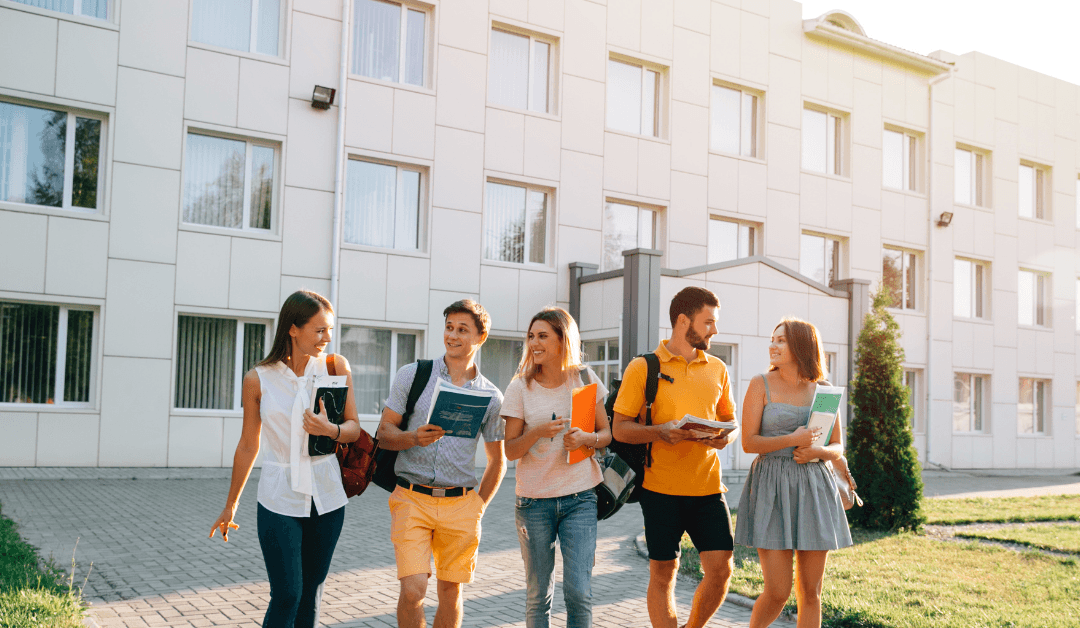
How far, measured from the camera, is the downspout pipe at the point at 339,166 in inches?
622

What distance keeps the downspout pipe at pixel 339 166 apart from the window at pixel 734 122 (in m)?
8.60

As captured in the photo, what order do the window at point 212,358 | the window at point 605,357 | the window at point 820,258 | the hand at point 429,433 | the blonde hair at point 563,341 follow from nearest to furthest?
the hand at point 429,433 < the blonde hair at point 563,341 < the window at point 212,358 < the window at point 605,357 < the window at point 820,258

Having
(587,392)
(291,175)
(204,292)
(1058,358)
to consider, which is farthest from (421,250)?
(1058,358)

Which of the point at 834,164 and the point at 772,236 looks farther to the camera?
the point at 834,164

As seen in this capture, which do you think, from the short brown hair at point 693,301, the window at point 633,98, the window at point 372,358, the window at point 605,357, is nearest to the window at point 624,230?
the window at point 633,98

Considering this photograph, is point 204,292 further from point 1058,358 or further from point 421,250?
point 1058,358

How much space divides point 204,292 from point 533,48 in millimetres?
8226

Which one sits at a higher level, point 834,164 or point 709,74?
point 709,74

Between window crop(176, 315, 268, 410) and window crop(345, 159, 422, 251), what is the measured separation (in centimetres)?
261

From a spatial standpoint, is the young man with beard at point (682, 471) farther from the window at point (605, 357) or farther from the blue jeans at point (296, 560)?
the window at point (605, 357)

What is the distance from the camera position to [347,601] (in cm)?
625

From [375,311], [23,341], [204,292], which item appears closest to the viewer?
[23,341]

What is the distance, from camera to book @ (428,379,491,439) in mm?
4113

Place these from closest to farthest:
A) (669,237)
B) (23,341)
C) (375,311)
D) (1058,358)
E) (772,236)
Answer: (23,341), (375,311), (669,237), (772,236), (1058,358)
